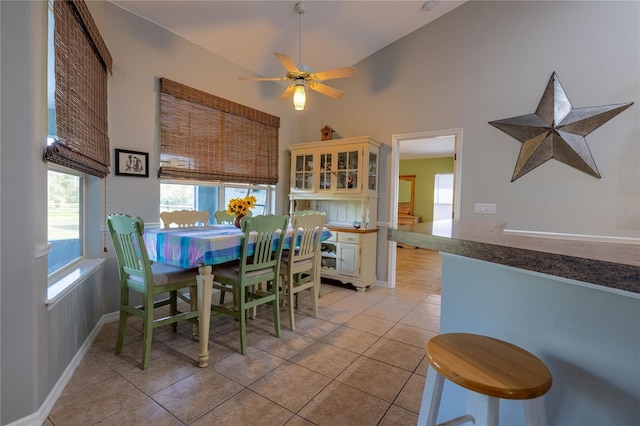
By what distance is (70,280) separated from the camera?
1955 millimetres

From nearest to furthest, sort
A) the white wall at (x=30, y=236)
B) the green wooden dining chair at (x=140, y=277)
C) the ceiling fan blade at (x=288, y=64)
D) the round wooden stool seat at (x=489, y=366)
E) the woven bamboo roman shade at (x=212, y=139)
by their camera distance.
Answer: the round wooden stool seat at (x=489, y=366) < the white wall at (x=30, y=236) < the green wooden dining chair at (x=140, y=277) < the ceiling fan blade at (x=288, y=64) < the woven bamboo roman shade at (x=212, y=139)

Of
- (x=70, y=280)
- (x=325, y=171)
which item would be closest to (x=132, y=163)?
(x=70, y=280)

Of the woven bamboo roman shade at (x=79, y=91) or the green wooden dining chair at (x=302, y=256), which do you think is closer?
the woven bamboo roman shade at (x=79, y=91)

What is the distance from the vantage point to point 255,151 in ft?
13.2

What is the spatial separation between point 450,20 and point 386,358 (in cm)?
371

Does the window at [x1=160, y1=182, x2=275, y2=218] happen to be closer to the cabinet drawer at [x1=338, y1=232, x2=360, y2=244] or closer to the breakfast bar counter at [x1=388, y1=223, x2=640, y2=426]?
the cabinet drawer at [x1=338, y1=232, x2=360, y2=244]

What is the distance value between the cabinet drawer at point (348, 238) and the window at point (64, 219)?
8.83ft

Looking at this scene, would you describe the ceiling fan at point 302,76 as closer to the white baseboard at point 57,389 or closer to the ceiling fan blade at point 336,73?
the ceiling fan blade at point 336,73

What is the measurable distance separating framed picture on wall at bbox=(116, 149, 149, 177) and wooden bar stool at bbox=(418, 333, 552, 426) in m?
2.96

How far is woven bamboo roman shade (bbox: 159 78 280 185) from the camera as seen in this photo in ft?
10.2

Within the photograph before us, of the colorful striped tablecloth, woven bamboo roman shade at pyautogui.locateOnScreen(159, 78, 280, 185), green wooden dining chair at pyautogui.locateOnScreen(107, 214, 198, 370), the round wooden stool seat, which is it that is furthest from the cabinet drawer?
the round wooden stool seat

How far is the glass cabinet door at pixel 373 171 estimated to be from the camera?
3930 mm

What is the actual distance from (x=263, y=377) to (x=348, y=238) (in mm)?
2237

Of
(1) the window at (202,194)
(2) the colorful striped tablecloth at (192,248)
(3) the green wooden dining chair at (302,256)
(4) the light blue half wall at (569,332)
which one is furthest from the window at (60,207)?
(4) the light blue half wall at (569,332)
